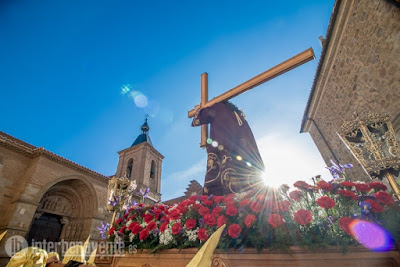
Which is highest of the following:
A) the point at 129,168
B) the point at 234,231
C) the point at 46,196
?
the point at 129,168

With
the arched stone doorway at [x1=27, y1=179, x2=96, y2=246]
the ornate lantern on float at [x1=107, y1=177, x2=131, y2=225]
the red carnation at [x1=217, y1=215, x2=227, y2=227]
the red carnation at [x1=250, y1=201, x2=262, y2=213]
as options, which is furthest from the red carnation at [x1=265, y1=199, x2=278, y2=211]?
the arched stone doorway at [x1=27, y1=179, x2=96, y2=246]

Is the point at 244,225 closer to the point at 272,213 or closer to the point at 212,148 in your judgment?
the point at 272,213

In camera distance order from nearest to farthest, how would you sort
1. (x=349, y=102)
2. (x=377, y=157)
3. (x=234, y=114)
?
(x=377, y=157) < (x=234, y=114) < (x=349, y=102)

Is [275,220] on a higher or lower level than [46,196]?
lower

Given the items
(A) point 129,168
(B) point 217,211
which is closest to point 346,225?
(B) point 217,211

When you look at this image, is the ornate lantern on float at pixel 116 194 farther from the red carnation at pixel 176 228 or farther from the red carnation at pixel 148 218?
the red carnation at pixel 176 228

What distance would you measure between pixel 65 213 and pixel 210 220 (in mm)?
14349

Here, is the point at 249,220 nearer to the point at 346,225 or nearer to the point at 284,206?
the point at 284,206

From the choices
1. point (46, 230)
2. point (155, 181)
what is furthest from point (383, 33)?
point (155, 181)

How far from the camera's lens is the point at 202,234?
6.05 feet

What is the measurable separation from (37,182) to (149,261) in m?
11.2

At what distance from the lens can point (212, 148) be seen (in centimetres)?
329

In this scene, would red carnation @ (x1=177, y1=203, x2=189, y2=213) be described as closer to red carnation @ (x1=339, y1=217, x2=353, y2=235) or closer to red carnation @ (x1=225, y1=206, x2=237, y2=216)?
red carnation @ (x1=225, y1=206, x2=237, y2=216)

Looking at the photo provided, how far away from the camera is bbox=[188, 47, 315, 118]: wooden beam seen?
9.67ft
